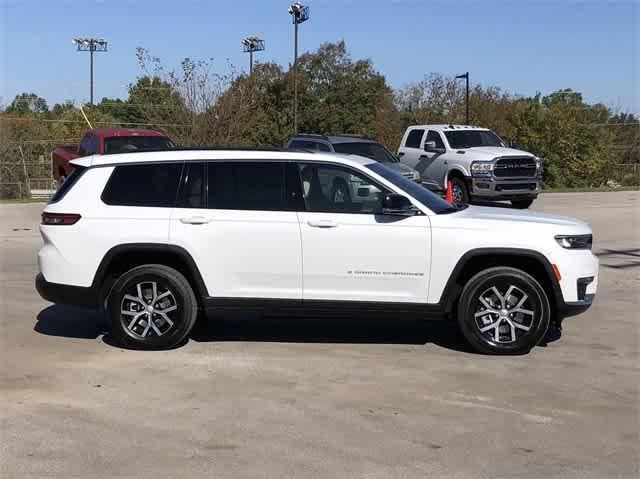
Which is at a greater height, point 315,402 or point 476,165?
point 476,165

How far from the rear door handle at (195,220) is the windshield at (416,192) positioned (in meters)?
1.54

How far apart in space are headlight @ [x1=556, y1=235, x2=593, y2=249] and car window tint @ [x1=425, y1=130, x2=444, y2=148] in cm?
1449

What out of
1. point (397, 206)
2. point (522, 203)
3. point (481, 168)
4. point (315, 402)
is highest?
point (481, 168)

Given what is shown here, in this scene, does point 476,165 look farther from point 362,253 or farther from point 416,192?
point 362,253

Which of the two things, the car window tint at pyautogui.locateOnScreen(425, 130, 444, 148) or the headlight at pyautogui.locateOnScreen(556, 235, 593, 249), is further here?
the car window tint at pyautogui.locateOnScreen(425, 130, 444, 148)

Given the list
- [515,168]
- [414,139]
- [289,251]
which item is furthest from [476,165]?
[289,251]

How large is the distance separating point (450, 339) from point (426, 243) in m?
1.25

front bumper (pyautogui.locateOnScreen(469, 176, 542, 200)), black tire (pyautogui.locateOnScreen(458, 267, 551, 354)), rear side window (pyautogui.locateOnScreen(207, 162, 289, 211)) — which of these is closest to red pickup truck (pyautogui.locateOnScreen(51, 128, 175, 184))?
front bumper (pyautogui.locateOnScreen(469, 176, 542, 200))

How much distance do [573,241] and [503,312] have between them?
2.88 feet

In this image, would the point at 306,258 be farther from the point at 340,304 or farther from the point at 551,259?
the point at 551,259

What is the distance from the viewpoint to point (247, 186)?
7.95m

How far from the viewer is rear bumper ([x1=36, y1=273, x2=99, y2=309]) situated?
7.98 metres

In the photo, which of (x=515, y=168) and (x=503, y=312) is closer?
(x=503, y=312)

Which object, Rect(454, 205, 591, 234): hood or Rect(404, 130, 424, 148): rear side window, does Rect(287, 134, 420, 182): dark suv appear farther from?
Rect(454, 205, 591, 234): hood
